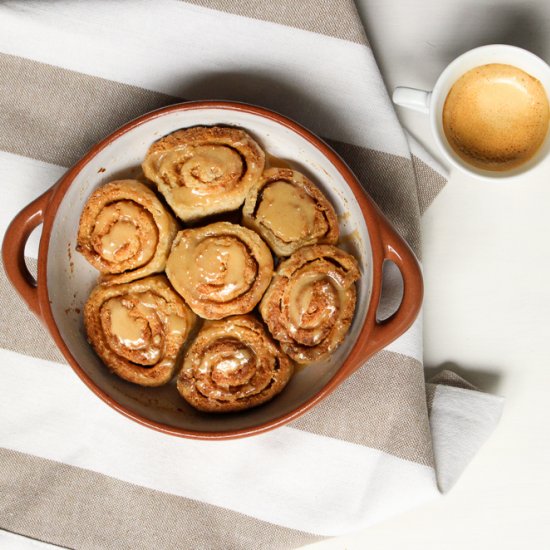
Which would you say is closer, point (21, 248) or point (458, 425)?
point (21, 248)

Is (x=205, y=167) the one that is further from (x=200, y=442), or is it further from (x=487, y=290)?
(x=487, y=290)

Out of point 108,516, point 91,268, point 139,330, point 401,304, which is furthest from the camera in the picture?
point 108,516

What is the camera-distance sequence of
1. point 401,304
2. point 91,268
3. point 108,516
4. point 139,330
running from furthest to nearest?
point 108,516, point 91,268, point 139,330, point 401,304

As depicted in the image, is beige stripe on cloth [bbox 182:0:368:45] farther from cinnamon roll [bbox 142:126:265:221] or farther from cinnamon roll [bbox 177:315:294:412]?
cinnamon roll [bbox 177:315:294:412]

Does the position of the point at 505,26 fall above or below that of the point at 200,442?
above

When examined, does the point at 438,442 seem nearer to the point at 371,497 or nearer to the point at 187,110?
the point at 371,497

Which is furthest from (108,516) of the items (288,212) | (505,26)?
(505,26)
